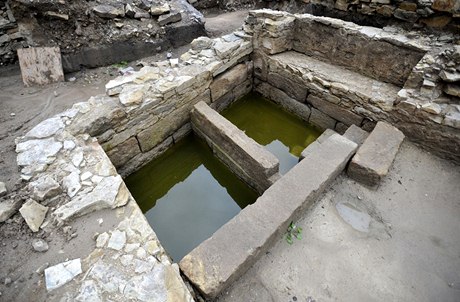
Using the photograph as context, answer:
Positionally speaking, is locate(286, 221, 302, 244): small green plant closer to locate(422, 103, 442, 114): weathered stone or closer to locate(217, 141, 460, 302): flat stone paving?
locate(217, 141, 460, 302): flat stone paving

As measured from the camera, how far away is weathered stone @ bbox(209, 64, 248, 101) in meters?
4.31

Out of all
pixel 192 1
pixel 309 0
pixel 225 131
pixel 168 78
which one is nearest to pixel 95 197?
pixel 225 131

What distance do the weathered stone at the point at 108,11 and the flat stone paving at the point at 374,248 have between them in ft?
18.1

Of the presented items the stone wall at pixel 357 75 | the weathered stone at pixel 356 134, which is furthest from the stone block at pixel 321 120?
the weathered stone at pixel 356 134

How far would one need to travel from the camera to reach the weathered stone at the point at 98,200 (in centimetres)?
221

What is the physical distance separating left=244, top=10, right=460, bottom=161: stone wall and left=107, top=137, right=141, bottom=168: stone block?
270 cm

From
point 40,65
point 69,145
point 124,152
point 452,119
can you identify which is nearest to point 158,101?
point 124,152

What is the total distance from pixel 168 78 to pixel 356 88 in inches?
111

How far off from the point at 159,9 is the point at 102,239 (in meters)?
5.31

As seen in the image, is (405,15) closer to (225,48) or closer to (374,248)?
(225,48)

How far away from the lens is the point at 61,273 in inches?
72.2

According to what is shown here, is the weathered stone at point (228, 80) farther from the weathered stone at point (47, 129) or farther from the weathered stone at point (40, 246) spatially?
the weathered stone at point (40, 246)

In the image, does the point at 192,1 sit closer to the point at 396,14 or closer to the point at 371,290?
the point at 396,14

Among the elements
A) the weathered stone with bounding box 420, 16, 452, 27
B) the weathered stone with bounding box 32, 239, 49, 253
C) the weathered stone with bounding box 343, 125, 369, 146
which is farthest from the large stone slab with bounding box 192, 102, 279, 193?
the weathered stone with bounding box 420, 16, 452, 27
